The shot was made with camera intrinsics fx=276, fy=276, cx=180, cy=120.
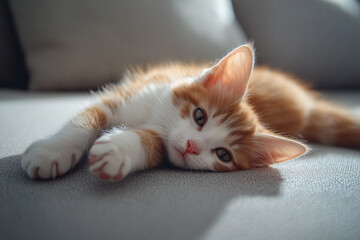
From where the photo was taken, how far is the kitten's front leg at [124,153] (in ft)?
1.77

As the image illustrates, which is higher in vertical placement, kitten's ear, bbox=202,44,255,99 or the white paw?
kitten's ear, bbox=202,44,255,99

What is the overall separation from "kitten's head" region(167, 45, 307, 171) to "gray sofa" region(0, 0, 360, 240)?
8 centimetres

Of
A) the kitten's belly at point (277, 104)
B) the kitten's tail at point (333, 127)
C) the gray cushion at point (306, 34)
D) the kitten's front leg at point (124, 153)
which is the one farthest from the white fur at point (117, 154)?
the gray cushion at point (306, 34)

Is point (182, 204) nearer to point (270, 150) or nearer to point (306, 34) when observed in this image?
point (270, 150)

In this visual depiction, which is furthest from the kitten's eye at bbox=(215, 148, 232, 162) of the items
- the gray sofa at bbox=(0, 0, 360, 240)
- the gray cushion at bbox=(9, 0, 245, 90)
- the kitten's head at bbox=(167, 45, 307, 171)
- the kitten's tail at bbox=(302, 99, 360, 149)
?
the gray cushion at bbox=(9, 0, 245, 90)

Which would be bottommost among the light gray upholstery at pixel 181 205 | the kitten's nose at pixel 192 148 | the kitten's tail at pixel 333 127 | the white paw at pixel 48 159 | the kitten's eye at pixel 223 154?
the kitten's tail at pixel 333 127

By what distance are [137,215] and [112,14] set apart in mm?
1126

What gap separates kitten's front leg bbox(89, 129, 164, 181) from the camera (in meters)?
0.54

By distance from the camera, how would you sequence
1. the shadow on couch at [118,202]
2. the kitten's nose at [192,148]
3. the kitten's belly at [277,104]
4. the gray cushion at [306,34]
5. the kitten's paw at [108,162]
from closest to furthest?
the shadow on couch at [118,202]
the kitten's paw at [108,162]
the kitten's nose at [192,148]
the kitten's belly at [277,104]
the gray cushion at [306,34]

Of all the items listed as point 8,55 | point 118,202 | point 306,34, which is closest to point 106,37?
point 8,55

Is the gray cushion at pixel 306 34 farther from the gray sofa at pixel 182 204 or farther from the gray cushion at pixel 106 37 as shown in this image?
the gray sofa at pixel 182 204

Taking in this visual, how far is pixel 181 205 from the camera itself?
49cm

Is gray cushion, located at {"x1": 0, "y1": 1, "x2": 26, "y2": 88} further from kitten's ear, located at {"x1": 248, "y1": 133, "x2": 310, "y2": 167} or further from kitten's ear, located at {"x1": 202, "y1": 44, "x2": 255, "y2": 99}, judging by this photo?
kitten's ear, located at {"x1": 248, "y1": 133, "x2": 310, "y2": 167}

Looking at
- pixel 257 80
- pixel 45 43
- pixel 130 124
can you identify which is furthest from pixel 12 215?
pixel 45 43
